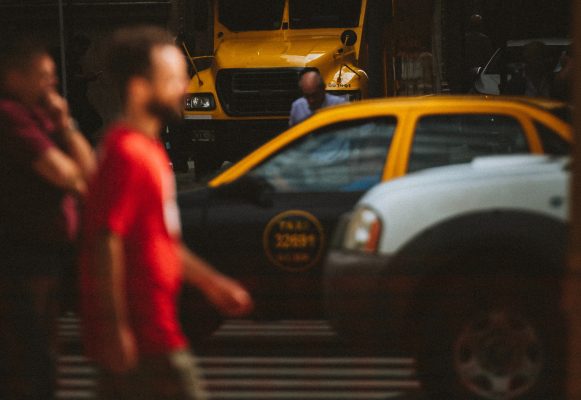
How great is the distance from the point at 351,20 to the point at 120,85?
14.2 m

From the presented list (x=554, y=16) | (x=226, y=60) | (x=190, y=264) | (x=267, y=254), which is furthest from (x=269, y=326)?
(x=554, y=16)

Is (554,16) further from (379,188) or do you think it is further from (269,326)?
(379,188)

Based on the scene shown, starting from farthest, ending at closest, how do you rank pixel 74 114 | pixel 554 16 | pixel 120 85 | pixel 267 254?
pixel 554 16, pixel 74 114, pixel 267 254, pixel 120 85

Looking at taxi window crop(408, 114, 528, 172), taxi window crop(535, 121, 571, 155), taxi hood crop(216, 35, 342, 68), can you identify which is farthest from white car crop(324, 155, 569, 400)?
taxi hood crop(216, 35, 342, 68)

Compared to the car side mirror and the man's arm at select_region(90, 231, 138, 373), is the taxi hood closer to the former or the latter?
the car side mirror

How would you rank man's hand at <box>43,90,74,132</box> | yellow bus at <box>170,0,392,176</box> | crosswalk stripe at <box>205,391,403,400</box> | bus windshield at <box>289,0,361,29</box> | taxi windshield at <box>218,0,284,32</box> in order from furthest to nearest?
1. taxi windshield at <box>218,0,284,32</box>
2. bus windshield at <box>289,0,361,29</box>
3. yellow bus at <box>170,0,392,176</box>
4. crosswalk stripe at <box>205,391,403,400</box>
5. man's hand at <box>43,90,74,132</box>

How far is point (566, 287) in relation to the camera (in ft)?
13.9

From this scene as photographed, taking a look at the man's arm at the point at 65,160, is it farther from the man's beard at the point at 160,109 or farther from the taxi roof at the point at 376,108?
the taxi roof at the point at 376,108

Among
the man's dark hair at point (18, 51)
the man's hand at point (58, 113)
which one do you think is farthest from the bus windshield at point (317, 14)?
the man's dark hair at point (18, 51)

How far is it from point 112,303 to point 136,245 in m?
0.19

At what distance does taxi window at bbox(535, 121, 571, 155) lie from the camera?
754 centimetres

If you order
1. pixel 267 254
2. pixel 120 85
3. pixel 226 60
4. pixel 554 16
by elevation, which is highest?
pixel 120 85

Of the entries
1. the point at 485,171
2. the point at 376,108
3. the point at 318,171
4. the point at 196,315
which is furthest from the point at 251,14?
the point at 485,171

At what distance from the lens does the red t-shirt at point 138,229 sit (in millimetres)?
3922
